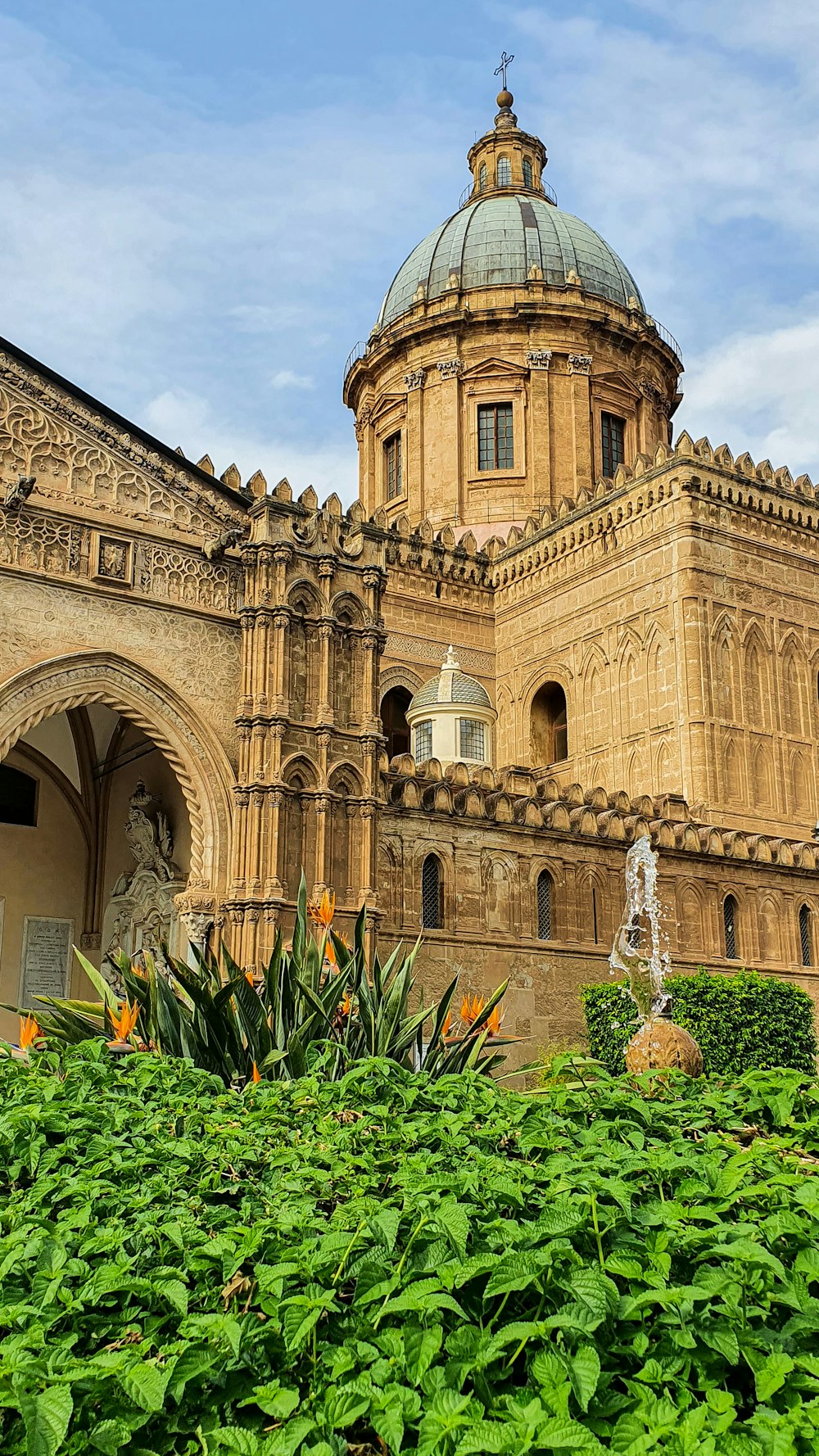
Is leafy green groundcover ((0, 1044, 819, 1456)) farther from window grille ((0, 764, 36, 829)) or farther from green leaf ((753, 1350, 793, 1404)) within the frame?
window grille ((0, 764, 36, 829))

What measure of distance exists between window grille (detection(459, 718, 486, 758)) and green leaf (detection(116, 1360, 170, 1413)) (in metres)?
18.5

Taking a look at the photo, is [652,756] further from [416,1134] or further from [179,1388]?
[179,1388]

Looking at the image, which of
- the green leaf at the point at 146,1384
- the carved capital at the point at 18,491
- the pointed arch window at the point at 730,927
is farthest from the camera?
the pointed arch window at the point at 730,927

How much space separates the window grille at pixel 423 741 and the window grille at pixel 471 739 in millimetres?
545

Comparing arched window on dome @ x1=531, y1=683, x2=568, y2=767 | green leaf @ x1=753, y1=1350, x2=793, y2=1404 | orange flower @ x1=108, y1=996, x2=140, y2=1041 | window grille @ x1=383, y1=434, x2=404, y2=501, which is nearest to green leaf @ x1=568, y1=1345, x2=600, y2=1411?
green leaf @ x1=753, y1=1350, x2=793, y2=1404

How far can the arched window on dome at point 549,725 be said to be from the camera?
2798 centimetres

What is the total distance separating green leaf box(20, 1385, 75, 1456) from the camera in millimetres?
3094

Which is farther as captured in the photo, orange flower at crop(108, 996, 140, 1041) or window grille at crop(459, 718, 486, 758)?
window grille at crop(459, 718, 486, 758)

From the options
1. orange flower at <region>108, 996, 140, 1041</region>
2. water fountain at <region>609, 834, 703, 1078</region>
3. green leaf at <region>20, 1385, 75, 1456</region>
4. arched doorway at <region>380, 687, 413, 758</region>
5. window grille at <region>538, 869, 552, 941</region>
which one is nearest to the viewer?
green leaf at <region>20, 1385, 75, 1456</region>

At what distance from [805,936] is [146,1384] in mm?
19998

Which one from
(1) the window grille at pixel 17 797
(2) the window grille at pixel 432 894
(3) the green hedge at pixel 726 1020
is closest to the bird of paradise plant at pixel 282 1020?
(2) the window grille at pixel 432 894

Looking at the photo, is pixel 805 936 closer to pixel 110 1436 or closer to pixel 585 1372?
pixel 585 1372

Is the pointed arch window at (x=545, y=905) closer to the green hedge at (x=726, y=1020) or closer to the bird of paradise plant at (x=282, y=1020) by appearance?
the green hedge at (x=726, y=1020)

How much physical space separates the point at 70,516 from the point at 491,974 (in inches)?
304
